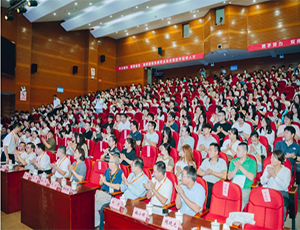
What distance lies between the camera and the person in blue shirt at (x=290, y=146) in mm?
3352

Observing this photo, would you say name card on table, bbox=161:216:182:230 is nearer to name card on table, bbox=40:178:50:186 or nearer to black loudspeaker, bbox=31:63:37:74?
name card on table, bbox=40:178:50:186

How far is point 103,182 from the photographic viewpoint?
2.98 metres

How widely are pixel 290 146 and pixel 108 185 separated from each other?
2.65 m

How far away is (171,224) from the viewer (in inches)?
71.6

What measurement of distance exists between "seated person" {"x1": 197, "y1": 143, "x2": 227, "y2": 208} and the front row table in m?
1.42

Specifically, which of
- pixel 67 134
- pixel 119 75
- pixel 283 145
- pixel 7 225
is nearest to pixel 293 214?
pixel 283 145

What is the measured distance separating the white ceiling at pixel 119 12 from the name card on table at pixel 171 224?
31.0 feet

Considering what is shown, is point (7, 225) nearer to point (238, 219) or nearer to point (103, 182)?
point (103, 182)

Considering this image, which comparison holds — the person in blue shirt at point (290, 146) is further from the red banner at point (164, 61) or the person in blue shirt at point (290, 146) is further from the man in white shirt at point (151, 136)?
the red banner at point (164, 61)

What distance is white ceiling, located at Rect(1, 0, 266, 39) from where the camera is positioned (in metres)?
9.90

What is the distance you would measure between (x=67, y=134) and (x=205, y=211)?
4.94m

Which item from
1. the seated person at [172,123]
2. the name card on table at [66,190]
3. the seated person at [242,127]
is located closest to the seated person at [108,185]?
the name card on table at [66,190]

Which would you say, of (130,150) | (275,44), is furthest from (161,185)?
(275,44)

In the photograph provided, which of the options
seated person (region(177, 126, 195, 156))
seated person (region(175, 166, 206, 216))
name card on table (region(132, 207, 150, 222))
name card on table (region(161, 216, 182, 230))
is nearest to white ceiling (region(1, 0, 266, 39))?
seated person (region(177, 126, 195, 156))
